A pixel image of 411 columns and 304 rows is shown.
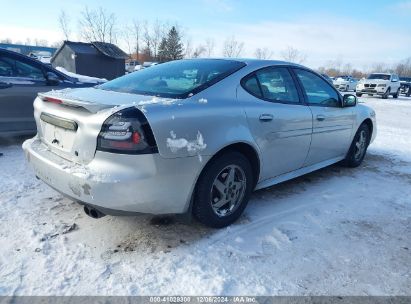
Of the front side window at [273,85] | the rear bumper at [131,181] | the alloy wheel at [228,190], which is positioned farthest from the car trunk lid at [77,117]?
the front side window at [273,85]

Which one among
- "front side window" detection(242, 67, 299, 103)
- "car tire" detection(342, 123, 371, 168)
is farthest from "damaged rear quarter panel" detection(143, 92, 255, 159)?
"car tire" detection(342, 123, 371, 168)

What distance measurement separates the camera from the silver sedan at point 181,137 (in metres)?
2.43

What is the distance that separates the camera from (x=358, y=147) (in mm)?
5160

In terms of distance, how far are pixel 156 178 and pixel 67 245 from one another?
0.94 m

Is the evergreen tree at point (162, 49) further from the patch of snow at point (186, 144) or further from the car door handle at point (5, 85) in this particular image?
the patch of snow at point (186, 144)

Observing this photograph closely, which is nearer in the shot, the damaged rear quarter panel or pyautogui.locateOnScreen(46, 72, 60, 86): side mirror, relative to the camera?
the damaged rear quarter panel

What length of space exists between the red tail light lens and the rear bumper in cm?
5

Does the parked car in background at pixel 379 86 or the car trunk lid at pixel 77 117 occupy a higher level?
the car trunk lid at pixel 77 117

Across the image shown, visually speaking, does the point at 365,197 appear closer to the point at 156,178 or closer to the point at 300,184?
the point at 300,184

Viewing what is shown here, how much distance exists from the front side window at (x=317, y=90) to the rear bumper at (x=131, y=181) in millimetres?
1864

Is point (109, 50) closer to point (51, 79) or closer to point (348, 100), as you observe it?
point (51, 79)

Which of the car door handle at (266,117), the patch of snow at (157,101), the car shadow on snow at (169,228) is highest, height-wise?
the patch of snow at (157,101)

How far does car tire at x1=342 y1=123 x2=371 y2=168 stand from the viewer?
5.01m

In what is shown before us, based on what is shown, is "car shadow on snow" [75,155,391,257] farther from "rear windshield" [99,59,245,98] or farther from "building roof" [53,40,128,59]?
"building roof" [53,40,128,59]
